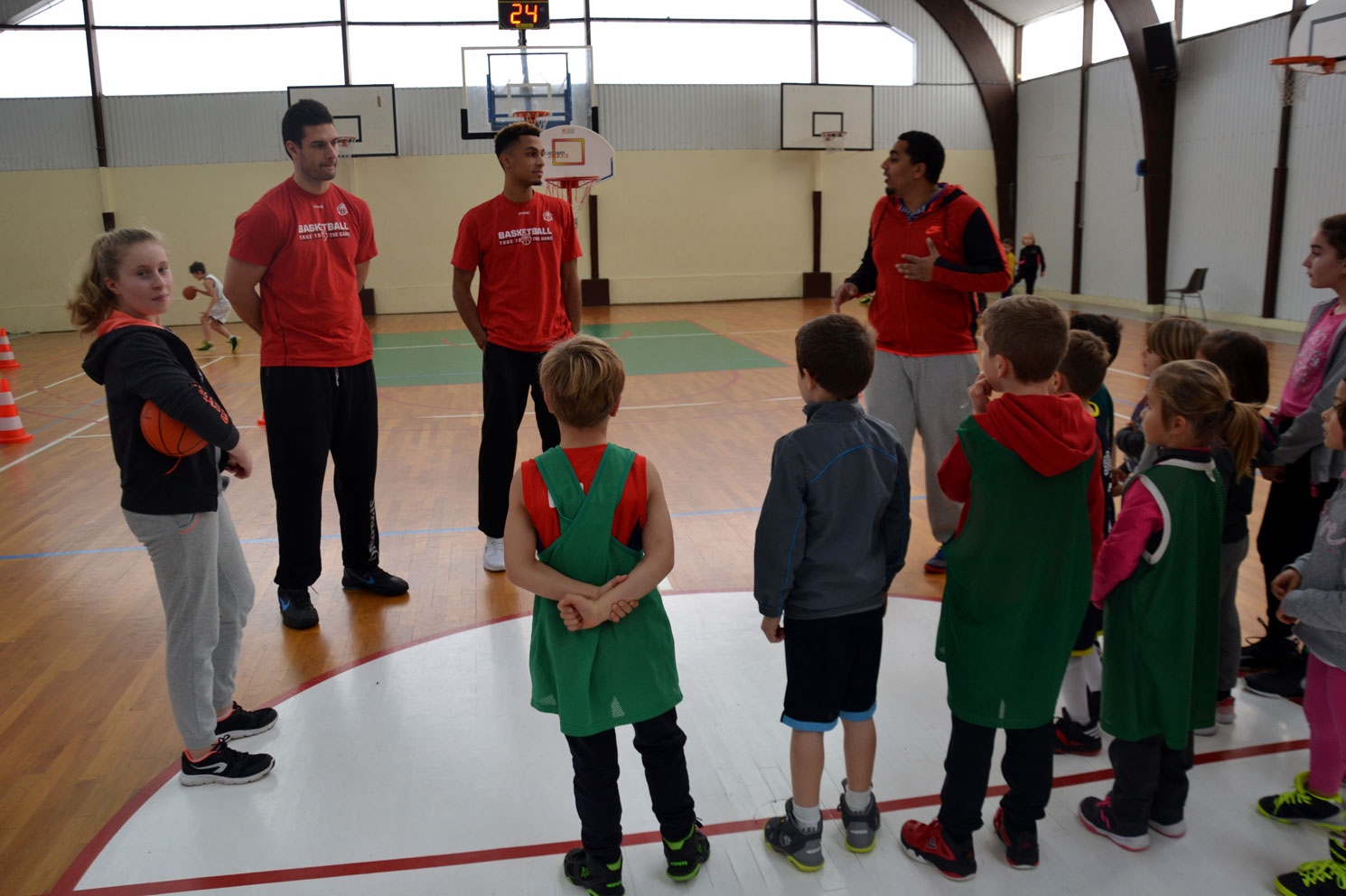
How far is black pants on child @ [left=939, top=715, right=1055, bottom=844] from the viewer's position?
214 cm

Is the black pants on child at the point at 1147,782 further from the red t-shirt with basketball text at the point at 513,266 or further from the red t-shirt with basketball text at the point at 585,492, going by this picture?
the red t-shirt with basketball text at the point at 513,266

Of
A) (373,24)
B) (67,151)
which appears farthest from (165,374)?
(67,151)

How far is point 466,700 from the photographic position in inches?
122

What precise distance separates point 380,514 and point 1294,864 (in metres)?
4.41

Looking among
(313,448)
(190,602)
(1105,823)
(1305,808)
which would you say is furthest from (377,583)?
(1305,808)

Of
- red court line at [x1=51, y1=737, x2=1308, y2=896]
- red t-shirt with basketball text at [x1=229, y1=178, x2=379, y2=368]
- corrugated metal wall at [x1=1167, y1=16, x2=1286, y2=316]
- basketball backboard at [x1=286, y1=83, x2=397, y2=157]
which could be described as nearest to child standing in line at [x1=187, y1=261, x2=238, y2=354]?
basketball backboard at [x1=286, y1=83, x2=397, y2=157]

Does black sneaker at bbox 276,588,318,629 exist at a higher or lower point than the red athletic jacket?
lower

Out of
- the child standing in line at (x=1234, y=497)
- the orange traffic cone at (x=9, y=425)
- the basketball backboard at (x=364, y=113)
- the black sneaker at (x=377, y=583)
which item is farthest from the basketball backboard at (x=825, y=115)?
the child standing in line at (x=1234, y=497)

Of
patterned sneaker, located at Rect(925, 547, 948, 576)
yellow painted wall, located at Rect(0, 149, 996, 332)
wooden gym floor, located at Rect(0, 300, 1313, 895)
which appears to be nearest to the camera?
wooden gym floor, located at Rect(0, 300, 1313, 895)

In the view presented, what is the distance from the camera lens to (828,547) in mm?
2133

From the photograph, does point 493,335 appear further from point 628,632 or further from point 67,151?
point 67,151

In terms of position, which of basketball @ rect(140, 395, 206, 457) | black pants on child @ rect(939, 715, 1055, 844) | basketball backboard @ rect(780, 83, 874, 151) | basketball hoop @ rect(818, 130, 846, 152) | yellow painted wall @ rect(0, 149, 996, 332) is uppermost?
basketball backboard @ rect(780, 83, 874, 151)

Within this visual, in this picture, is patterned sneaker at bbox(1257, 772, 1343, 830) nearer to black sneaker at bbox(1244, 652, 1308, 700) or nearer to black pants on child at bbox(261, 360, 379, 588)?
black sneaker at bbox(1244, 652, 1308, 700)

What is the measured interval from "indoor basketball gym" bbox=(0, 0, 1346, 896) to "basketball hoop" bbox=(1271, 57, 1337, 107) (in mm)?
52
